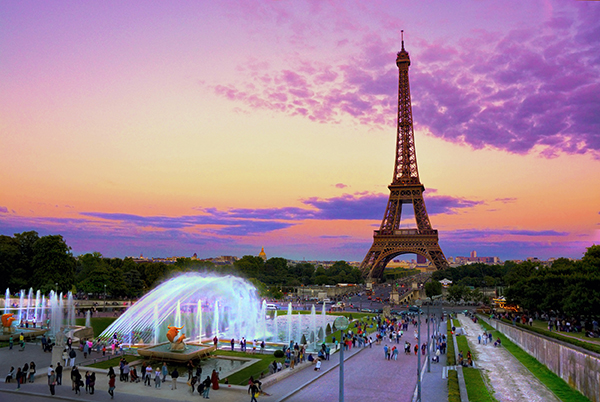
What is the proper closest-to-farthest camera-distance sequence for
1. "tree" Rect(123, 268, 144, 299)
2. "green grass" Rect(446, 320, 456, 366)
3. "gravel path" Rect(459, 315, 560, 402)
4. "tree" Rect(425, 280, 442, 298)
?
1. "gravel path" Rect(459, 315, 560, 402)
2. "green grass" Rect(446, 320, 456, 366)
3. "tree" Rect(123, 268, 144, 299)
4. "tree" Rect(425, 280, 442, 298)

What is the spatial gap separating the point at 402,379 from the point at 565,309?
83.4 ft

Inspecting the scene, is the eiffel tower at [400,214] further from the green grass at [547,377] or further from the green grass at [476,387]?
the green grass at [476,387]

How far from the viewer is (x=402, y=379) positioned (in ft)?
86.0

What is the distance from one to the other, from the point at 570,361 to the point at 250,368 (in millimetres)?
18339

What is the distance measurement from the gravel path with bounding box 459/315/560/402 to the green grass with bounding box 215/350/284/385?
13.2 m

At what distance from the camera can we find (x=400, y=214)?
113 m

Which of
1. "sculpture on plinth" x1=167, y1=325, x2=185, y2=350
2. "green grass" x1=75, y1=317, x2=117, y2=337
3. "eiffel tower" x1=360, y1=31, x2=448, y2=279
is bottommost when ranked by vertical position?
"green grass" x1=75, y1=317, x2=117, y2=337

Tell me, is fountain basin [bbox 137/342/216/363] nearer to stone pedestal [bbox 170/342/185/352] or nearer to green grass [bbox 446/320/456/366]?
stone pedestal [bbox 170/342/185/352]

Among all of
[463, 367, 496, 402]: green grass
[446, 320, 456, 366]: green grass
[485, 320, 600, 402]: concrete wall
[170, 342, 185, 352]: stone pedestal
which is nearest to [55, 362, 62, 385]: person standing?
[170, 342, 185, 352]: stone pedestal

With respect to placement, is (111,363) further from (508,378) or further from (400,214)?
(400,214)

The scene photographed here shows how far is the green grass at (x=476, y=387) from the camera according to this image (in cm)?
2152

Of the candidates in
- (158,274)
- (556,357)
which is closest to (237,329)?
(556,357)

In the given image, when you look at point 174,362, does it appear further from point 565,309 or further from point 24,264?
point 24,264

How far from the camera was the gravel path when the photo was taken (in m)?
22.6
